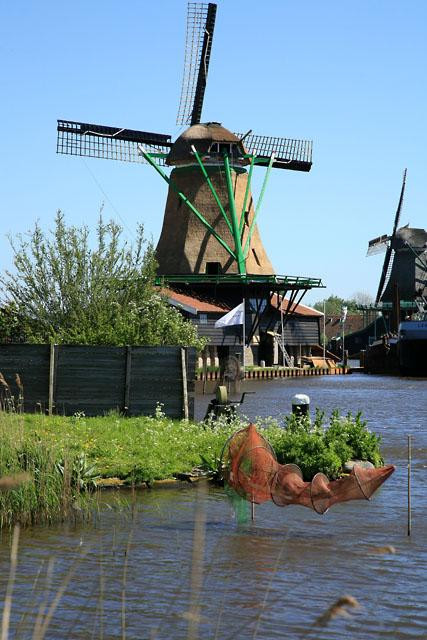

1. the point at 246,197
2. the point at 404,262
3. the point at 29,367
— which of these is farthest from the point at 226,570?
the point at 404,262

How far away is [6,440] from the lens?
13445mm

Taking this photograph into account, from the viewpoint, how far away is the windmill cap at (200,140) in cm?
7612

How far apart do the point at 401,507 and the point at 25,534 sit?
20.3 ft

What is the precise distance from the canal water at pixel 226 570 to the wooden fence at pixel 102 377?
17.6 feet

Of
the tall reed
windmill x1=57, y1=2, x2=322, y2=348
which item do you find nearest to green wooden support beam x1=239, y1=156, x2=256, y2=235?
windmill x1=57, y1=2, x2=322, y2=348

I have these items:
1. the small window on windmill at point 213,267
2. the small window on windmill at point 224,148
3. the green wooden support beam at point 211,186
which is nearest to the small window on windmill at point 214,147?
the small window on windmill at point 224,148

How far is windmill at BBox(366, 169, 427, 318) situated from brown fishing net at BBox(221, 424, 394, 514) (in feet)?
367

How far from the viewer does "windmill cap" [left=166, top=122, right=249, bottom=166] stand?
76.1m

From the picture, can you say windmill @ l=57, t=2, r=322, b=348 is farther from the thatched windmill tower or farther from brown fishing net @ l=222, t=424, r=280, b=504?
brown fishing net @ l=222, t=424, r=280, b=504

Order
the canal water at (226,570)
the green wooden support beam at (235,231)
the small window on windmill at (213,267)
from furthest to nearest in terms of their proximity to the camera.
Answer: the small window on windmill at (213,267) → the green wooden support beam at (235,231) → the canal water at (226,570)

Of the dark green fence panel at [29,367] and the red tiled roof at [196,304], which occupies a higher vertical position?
the red tiled roof at [196,304]

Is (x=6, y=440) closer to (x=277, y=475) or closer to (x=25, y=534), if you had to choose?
(x=25, y=534)

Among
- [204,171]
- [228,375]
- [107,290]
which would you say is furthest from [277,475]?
[204,171]

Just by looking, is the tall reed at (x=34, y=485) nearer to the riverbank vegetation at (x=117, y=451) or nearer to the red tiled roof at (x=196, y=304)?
the riverbank vegetation at (x=117, y=451)
